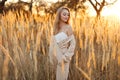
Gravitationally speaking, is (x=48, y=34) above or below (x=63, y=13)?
below

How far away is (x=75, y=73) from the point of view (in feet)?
9.29

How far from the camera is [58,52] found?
2896mm

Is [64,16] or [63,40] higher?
[64,16]

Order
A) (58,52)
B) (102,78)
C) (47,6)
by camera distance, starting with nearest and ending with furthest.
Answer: (102,78)
(58,52)
(47,6)

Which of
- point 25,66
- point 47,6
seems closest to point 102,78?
point 25,66

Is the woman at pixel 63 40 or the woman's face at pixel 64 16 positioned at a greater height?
the woman's face at pixel 64 16

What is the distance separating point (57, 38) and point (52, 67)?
0.27 meters

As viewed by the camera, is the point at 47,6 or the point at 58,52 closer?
the point at 58,52

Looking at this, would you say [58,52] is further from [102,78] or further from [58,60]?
[102,78]

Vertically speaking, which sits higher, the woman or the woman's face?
the woman's face

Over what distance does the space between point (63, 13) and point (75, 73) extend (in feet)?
1.93

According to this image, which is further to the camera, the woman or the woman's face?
the woman's face

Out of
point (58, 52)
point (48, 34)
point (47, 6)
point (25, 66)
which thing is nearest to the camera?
point (25, 66)

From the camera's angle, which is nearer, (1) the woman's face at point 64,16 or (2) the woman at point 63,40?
(2) the woman at point 63,40
